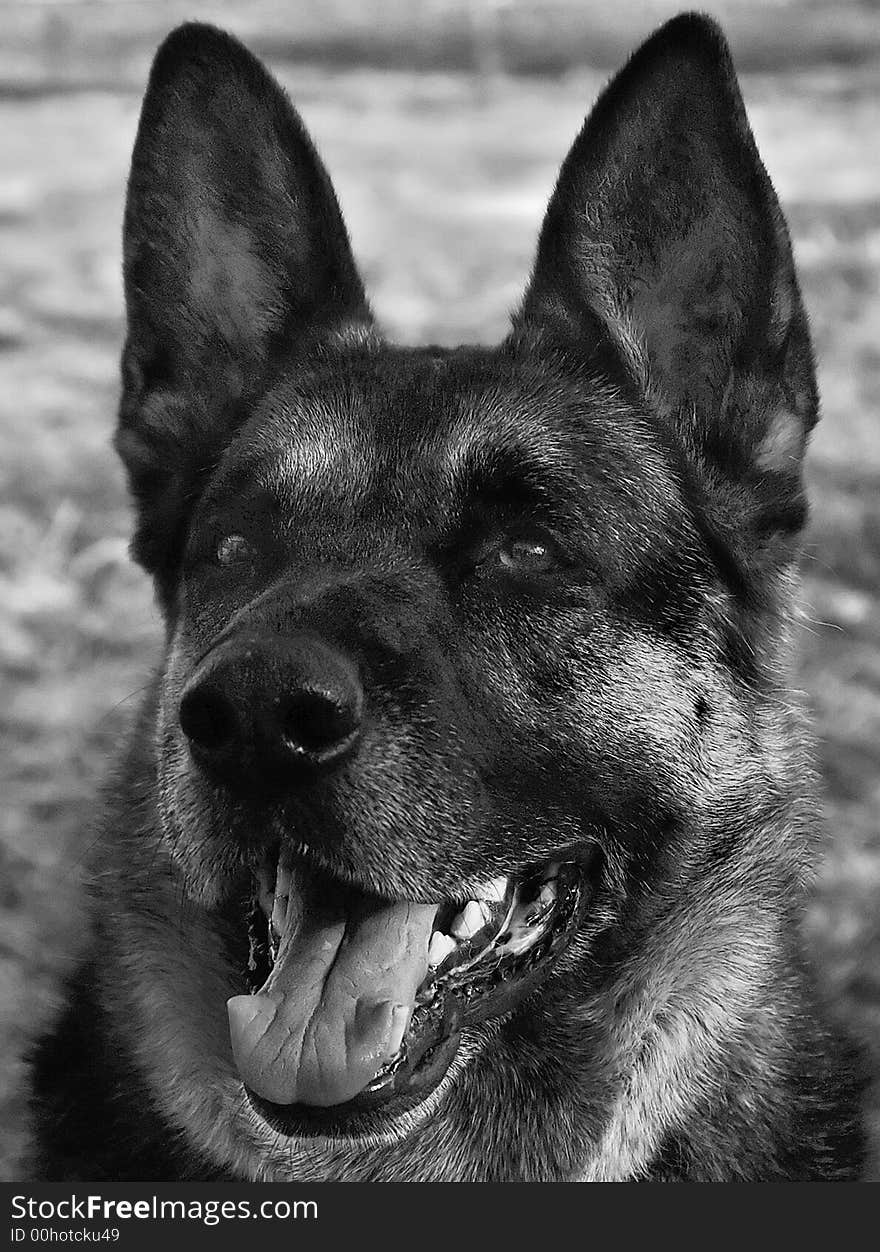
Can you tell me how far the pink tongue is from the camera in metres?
3.16

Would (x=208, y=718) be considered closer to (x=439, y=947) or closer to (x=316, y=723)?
(x=316, y=723)

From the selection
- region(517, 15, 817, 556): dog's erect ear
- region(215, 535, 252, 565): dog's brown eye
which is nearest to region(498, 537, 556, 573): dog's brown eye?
region(517, 15, 817, 556): dog's erect ear

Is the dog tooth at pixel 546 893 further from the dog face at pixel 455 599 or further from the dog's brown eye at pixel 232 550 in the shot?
the dog's brown eye at pixel 232 550

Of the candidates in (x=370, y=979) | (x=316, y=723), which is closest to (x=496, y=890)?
(x=370, y=979)

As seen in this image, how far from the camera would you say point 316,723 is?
3.06 meters

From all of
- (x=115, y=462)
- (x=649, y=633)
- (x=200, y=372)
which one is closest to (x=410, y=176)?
(x=115, y=462)

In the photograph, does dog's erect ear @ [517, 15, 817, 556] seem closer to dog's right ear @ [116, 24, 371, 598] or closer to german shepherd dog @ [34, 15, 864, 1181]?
german shepherd dog @ [34, 15, 864, 1181]

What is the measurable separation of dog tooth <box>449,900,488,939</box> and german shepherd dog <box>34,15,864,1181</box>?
0.6 inches

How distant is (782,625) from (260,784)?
1.39 metres

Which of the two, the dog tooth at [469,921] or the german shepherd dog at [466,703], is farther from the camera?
the dog tooth at [469,921]

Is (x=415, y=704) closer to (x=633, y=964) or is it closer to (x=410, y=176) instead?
(x=633, y=964)

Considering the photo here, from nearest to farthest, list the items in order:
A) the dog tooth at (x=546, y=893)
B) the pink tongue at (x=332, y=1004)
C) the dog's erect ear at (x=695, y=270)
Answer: the pink tongue at (x=332, y=1004)
the dog tooth at (x=546, y=893)
the dog's erect ear at (x=695, y=270)

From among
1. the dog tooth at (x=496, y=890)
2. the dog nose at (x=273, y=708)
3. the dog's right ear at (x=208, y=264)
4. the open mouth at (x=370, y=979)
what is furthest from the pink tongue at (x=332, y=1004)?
the dog's right ear at (x=208, y=264)

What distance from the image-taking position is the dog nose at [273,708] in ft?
9.84
